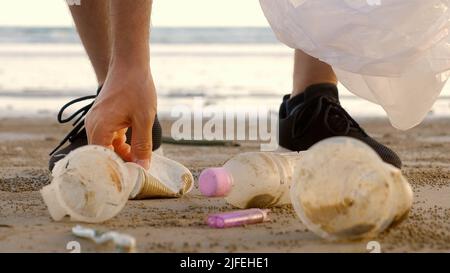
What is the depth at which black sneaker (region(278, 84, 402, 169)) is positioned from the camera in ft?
11.5

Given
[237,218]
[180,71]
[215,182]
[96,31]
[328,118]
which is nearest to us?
[237,218]

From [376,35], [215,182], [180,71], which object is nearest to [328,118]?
[376,35]

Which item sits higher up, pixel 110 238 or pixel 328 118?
pixel 110 238

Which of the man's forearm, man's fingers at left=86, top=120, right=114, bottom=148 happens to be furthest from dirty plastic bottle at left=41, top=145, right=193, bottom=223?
the man's forearm

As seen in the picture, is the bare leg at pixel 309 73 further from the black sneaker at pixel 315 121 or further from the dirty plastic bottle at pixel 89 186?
the dirty plastic bottle at pixel 89 186

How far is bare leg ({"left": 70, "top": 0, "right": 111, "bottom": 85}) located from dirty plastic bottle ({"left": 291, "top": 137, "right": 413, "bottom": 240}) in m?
1.51

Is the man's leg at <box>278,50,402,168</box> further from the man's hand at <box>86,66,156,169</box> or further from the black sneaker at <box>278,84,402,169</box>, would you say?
the man's hand at <box>86,66,156,169</box>

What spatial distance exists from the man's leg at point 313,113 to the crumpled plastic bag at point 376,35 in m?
0.19

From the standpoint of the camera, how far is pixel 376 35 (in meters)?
3.29

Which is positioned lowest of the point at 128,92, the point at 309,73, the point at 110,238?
the point at 309,73

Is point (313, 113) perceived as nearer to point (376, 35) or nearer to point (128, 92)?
point (376, 35)

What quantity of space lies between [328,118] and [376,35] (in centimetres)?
43
